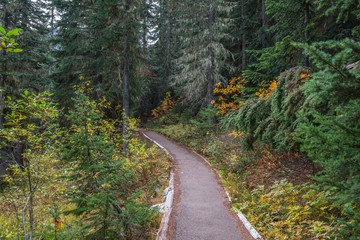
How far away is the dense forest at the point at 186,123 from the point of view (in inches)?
87.8

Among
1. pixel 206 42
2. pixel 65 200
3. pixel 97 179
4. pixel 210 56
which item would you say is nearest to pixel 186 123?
pixel 210 56

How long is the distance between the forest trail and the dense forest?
76cm

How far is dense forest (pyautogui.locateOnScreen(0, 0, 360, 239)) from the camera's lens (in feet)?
7.32

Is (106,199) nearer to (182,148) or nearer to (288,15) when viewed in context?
(288,15)

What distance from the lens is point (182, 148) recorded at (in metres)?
15.4

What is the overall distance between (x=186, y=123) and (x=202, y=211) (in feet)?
51.4

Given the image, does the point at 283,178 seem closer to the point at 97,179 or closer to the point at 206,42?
the point at 97,179

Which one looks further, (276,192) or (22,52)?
(22,52)

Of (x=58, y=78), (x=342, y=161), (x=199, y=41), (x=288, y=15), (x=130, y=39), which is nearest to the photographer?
(x=342, y=161)

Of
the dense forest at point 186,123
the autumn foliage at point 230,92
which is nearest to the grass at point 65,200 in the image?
the dense forest at point 186,123

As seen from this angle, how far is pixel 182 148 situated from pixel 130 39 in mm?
9305

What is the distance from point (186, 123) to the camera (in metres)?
21.4

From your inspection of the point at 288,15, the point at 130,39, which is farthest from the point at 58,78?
the point at 288,15

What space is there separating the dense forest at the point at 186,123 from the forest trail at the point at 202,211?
755mm
